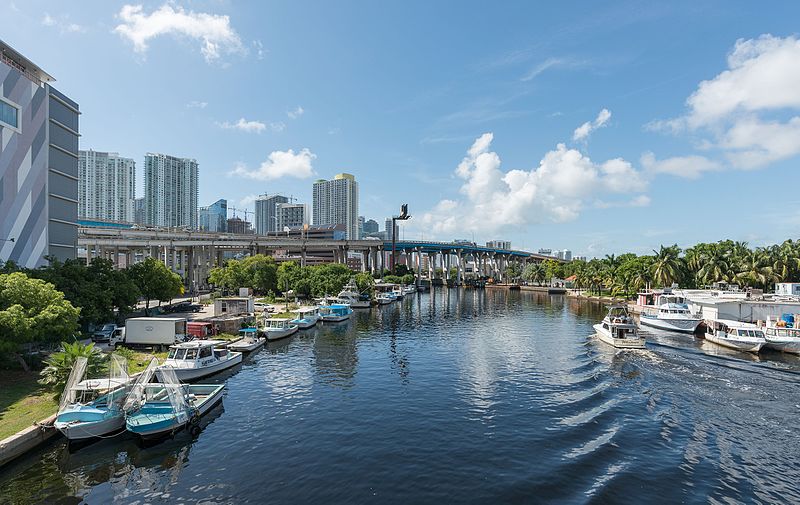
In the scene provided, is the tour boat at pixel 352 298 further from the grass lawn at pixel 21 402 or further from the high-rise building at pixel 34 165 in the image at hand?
the grass lawn at pixel 21 402

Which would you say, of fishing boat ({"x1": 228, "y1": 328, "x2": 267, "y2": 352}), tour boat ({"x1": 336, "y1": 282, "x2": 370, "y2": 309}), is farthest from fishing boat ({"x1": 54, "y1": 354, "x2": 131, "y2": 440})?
tour boat ({"x1": 336, "y1": 282, "x2": 370, "y2": 309})

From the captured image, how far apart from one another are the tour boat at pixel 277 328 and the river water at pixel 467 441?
12681 mm

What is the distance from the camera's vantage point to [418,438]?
3014 cm

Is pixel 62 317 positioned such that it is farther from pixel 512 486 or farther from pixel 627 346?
pixel 627 346

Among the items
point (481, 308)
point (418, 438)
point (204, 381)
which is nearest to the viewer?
point (418, 438)

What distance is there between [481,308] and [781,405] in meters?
89.5

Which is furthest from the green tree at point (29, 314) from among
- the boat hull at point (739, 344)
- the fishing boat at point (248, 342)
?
the boat hull at point (739, 344)

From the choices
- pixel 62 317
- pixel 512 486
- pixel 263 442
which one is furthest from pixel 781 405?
pixel 62 317

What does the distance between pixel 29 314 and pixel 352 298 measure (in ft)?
274

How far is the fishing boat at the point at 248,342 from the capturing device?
57.4 m

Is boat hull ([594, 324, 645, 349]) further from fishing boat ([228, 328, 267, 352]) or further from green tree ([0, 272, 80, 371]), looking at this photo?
green tree ([0, 272, 80, 371])

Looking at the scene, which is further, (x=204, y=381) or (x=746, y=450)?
(x=204, y=381)

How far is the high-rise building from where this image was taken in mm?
58344

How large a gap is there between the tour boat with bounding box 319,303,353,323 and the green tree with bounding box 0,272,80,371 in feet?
174
